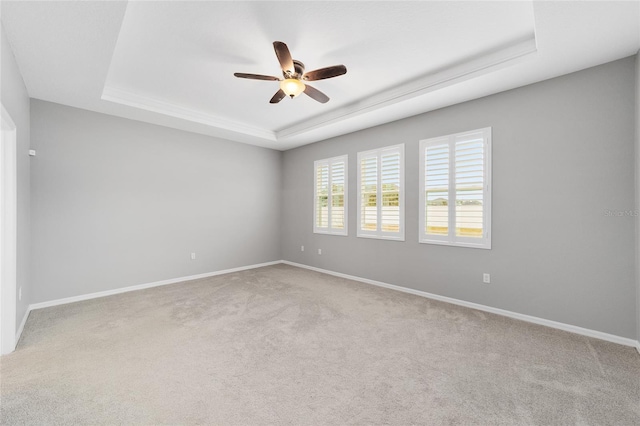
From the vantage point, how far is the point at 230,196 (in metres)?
5.79

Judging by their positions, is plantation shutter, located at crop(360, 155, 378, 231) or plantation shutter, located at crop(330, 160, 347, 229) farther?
plantation shutter, located at crop(330, 160, 347, 229)

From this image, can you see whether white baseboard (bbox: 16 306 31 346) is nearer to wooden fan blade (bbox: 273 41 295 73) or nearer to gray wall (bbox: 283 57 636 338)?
wooden fan blade (bbox: 273 41 295 73)

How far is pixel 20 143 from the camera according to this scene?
2904 millimetres

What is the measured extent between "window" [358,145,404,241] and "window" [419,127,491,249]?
40 cm

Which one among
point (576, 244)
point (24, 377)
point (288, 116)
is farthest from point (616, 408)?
point (288, 116)

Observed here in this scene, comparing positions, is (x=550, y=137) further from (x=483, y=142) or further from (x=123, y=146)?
(x=123, y=146)

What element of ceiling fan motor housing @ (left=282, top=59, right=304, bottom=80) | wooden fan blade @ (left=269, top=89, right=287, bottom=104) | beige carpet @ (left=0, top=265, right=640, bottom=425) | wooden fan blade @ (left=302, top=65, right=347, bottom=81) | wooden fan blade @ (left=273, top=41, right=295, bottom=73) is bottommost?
beige carpet @ (left=0, top=265, right=640, bottom=425)

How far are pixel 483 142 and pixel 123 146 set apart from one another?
17.4 ft

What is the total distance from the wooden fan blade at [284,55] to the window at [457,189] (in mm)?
2452

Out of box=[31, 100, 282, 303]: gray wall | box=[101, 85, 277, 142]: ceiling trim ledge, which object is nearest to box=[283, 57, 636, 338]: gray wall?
box=[101, 85, 277, 142]: ceiling trim ledge

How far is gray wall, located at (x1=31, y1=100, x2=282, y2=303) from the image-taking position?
12.4 ft

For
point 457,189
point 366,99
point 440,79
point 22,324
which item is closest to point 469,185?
point 457,189

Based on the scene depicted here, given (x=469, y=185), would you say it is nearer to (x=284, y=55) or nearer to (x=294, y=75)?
(x=294, y=75)

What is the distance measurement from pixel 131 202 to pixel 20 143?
66.5 inches
